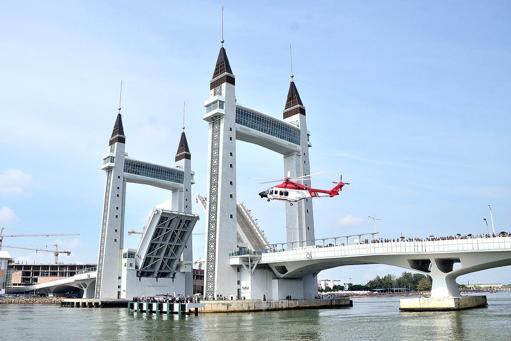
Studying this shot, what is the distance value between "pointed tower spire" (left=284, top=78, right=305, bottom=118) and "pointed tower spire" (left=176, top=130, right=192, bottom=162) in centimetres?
3175

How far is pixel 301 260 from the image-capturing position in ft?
204

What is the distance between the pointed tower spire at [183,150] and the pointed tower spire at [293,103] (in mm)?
31750

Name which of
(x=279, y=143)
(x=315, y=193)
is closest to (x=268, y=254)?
(x=315, y=193)

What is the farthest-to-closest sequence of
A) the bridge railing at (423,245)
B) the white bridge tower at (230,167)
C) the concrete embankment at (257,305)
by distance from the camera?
1. the white bridge tower at (230,167)
2. the concrete embankment at (257,305)
3. the bridge railing at (423,245)

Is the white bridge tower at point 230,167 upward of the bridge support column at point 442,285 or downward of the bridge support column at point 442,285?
upward

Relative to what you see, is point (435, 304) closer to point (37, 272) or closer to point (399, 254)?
point (399, 254)

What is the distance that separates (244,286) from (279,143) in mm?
20576

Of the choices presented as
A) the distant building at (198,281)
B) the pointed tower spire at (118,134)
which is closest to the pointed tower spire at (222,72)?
the pointed tower spire at (118,134)

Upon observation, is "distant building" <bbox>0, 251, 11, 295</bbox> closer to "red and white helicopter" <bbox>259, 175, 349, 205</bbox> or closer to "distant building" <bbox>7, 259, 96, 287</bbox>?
"distant building" <bbox>7, 259, 96, 287</bbox>

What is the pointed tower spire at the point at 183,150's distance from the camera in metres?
107

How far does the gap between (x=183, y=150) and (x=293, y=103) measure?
113 feet

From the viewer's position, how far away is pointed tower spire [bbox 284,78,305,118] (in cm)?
7962

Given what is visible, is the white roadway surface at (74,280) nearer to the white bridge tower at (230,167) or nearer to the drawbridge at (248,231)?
the drawbridge at (248,231)

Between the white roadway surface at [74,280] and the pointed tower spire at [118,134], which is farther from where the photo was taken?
the white roadway surface at [74,280]
